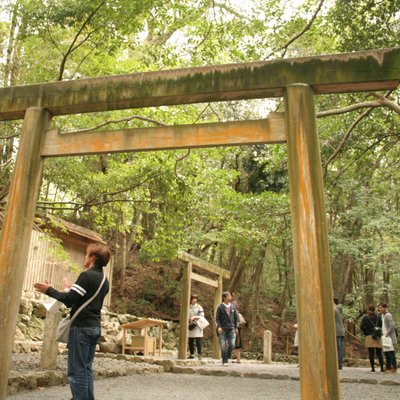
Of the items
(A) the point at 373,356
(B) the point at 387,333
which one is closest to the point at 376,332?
(B) the point at 387,333

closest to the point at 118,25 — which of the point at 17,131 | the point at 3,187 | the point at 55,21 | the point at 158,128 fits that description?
the point at 55,21

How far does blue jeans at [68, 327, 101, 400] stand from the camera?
424 cm

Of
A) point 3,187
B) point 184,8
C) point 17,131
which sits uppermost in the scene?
point 184,8

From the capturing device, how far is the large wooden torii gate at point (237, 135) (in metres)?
4.07

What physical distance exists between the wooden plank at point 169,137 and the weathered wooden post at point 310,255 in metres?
0.24

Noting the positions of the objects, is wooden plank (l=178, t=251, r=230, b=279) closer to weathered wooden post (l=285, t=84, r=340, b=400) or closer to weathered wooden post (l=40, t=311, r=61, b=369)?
weathered wooden post (l=40, t=311, r=61, b=369)

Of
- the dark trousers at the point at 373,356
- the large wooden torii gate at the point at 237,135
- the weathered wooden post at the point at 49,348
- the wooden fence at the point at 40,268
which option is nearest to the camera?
the large wooden torii gate at the point at 237,135

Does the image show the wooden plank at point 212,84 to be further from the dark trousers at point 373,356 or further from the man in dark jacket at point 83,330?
the dark trousers at point 373,356

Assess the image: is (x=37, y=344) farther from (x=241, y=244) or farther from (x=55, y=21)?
(x=55, y=21)

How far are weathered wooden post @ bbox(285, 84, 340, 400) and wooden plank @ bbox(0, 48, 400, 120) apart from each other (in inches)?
9.1

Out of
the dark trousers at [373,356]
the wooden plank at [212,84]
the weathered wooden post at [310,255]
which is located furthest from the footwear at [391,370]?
the wooden plank at [212,84]

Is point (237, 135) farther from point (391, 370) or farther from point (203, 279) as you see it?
point (203, 279)

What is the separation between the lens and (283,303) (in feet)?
81.3

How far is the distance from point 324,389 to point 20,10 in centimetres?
817
